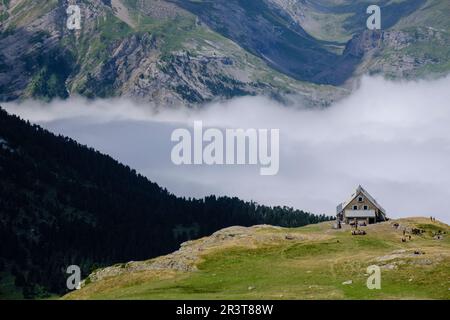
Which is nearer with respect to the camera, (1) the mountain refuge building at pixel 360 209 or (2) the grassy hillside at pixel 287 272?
(2) the grassy hillside at pixel 287 272

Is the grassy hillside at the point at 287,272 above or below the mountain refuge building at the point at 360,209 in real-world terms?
below

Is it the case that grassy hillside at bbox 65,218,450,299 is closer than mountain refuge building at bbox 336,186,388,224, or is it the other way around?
grassy hillside at bbox 65,218,450,299

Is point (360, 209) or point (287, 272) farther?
point (360, 209)

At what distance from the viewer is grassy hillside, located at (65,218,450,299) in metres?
93.7

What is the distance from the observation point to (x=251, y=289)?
97.9 metres

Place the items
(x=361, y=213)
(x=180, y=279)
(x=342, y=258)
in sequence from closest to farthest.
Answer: (x=180, y=279), (x=342, y=258), (x=361, y=213)

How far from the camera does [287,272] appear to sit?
110875 mm

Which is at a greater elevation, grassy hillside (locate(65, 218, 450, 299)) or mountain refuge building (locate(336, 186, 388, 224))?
mountain refuge building (locate(336, 186, 388, 224))

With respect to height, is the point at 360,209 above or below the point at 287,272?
above

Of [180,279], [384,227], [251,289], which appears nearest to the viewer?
[251,289]

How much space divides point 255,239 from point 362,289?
48.4 meters

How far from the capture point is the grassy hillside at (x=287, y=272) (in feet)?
307
